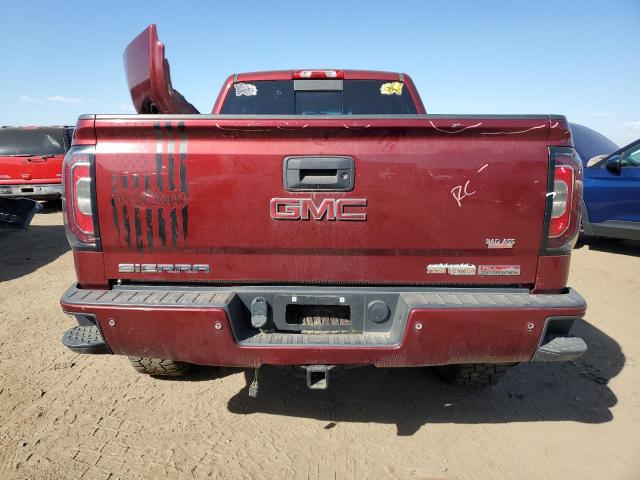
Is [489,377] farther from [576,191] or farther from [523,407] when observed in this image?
[576,191]

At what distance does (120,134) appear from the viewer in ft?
6.42

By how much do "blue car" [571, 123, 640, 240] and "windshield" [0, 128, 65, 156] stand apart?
33.8 ft

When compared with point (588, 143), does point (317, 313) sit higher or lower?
lower

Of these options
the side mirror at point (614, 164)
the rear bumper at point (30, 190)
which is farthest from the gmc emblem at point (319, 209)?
the rear bumper at point (30, 190)

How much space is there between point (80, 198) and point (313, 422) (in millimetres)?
1822

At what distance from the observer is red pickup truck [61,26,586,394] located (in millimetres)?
1944

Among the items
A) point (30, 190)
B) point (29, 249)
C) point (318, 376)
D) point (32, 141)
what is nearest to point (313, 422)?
point (318, 376)

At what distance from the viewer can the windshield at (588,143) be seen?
7.52 metres

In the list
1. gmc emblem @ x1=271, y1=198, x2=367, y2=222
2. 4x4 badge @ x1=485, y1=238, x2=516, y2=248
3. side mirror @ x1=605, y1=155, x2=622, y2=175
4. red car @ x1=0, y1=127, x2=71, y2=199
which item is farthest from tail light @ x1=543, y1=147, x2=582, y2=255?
red car @ x1=0, y1=127, x2=71, y2=199

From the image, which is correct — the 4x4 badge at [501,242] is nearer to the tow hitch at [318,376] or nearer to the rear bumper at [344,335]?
the rear bumper at [344,335]

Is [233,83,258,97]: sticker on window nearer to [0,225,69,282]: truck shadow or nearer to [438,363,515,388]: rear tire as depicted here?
[438,363,515,388]: rear tire

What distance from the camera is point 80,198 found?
77.7 inches

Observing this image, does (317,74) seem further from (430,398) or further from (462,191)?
(430,398)

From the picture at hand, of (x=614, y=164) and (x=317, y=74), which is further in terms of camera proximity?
(x=614, y=164)
